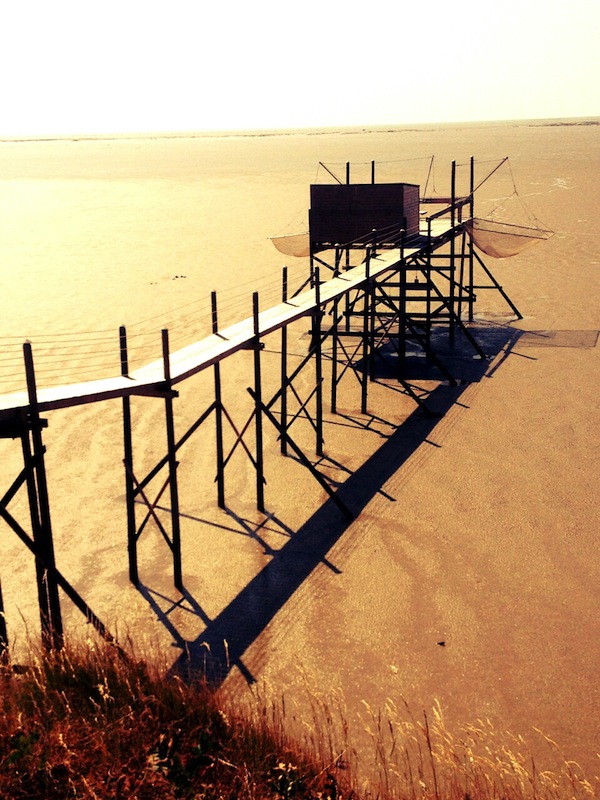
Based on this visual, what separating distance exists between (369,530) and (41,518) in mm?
5194

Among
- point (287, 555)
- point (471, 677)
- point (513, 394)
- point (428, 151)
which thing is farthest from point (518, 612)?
point (428, 151)

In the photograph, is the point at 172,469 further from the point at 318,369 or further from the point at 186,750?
the point at 318,369

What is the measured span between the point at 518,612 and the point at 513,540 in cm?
194

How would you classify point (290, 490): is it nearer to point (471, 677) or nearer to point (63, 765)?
point (471, 677)

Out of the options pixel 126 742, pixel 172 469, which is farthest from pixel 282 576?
pixel 126 742

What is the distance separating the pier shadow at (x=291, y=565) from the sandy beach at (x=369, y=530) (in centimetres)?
4

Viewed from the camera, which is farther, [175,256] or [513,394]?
[175,256]

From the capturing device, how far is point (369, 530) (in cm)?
1338

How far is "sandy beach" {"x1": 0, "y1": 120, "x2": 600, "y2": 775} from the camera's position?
10141 millimetres

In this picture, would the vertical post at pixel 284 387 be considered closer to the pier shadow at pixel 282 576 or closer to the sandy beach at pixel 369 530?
the sandy beach at pixel 369 530

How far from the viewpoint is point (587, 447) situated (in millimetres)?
16359

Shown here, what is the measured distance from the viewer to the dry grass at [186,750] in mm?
7176

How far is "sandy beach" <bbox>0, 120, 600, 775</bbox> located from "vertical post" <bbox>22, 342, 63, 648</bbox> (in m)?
0.52

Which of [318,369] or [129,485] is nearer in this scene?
[129,485]
